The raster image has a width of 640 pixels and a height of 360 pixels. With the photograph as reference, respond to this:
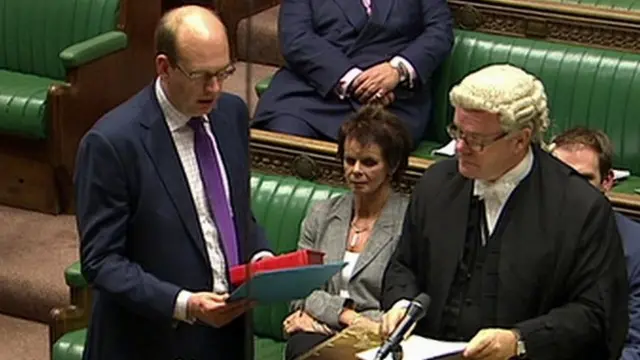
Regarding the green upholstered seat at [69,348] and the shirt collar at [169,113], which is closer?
the shirt collar at [169,113]

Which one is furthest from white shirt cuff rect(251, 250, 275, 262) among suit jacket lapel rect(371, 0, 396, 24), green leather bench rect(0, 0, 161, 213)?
green leather bench rect(0, 0, 161, 213)

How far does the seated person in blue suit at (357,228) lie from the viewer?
8.53 ft

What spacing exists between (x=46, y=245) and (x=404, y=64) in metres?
0.98

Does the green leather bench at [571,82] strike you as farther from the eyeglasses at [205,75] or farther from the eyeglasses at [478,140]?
the eyeglasses at [205,75]

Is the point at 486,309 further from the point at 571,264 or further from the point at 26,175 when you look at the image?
the point at 26,175

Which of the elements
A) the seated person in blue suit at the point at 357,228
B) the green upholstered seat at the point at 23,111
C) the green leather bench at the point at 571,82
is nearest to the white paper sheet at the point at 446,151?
the green leather bench at the point at 571,82

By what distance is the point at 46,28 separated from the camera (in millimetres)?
3910

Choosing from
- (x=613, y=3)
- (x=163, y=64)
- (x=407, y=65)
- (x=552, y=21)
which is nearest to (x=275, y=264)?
(x=163, y=64)

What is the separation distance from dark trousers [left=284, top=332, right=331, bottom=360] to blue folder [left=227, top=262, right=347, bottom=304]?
57 centimetres

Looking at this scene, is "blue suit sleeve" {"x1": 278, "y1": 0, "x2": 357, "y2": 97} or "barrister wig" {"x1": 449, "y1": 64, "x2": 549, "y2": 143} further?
"blue suit sleeve" {"x1": 278, "y1": 0, "x2": 357, "y2": 97}

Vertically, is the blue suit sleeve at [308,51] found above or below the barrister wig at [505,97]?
below

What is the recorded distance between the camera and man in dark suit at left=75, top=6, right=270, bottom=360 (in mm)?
2008

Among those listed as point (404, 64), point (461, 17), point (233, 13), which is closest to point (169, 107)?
point (404, 64)

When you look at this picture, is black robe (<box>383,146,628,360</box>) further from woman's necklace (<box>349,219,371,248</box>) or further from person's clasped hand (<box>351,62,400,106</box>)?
person's clasped hand (<box>351,62,400,106</box>)
